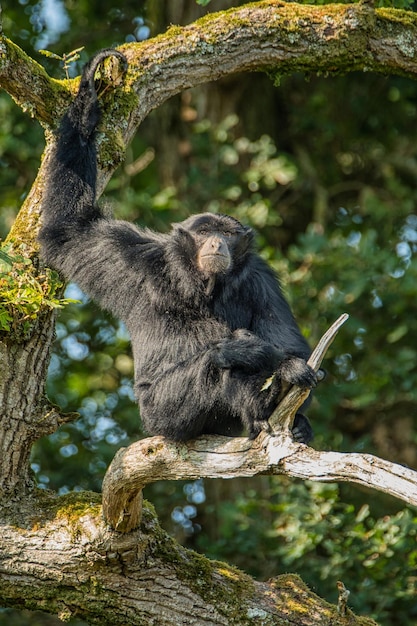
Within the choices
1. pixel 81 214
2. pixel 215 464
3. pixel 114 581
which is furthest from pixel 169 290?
pixel 114 581

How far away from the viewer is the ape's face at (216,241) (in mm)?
7340

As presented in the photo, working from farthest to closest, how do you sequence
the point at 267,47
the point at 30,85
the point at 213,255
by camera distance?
the point at 267,47, the point at 213,255, the point at 30,85

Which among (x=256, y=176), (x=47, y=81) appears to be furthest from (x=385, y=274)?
(x=47, y=81)

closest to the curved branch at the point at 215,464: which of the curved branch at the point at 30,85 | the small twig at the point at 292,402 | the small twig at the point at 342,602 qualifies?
the small twig at the point at 292,402

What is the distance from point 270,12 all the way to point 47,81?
2181 millimetres

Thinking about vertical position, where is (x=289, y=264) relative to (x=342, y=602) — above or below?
above

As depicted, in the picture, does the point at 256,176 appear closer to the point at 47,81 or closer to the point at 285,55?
the point at 285,55

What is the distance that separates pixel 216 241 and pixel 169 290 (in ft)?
1.90

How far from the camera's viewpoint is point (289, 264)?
12.0m

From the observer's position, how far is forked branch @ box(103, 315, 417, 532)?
5242mm

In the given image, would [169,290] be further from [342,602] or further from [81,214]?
[342,602]

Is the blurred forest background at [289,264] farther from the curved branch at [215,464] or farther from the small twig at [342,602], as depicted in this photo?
the curved branch at [215,464]

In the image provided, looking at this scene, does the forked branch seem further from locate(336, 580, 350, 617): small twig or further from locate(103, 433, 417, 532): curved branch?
locate(336, 580, 350, 617): small twig

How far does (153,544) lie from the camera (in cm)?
665
